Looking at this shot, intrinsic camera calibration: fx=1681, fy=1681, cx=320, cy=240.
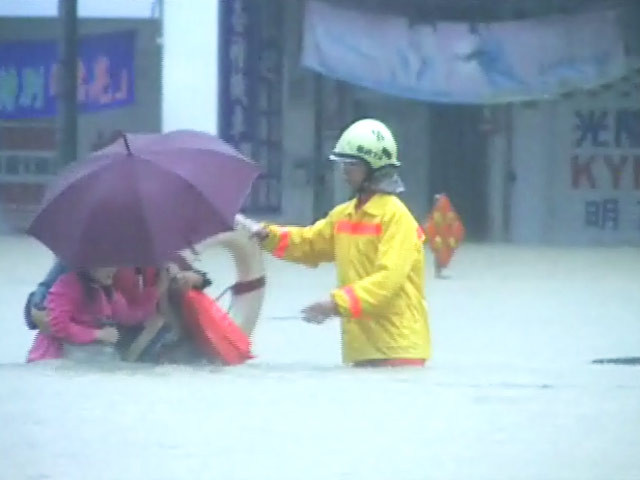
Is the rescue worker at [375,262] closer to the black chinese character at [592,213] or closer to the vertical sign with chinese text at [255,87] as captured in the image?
the vertical sign with chinese text at [255,87]

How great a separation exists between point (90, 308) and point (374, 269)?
1.42 meters

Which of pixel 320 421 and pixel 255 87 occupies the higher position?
pixel 255 87

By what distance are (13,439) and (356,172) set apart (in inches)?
80.5

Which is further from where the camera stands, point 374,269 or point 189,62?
point 189,62

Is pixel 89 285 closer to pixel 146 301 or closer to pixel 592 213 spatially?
pixel 146 301

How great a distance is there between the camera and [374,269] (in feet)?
25.6

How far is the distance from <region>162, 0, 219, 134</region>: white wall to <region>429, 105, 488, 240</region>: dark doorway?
12.4ft

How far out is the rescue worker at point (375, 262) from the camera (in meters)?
7.57

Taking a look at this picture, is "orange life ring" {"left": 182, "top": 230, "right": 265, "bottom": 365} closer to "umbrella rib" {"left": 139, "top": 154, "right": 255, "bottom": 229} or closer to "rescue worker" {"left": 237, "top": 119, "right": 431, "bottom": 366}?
"umbrella rib" {"left": 139, "top": 154, "right": 255, "bottom": 229}

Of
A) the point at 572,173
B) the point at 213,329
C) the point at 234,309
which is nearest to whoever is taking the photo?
the point at 213,329

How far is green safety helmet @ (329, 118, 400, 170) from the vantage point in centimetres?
774

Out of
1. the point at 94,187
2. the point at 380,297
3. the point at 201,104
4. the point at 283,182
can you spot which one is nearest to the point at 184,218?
the point at 94,187

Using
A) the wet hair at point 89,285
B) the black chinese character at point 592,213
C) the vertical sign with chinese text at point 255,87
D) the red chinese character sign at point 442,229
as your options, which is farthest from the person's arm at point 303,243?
the black chinese character at point 592,213

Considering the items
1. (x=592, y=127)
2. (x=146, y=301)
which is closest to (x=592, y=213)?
(x=592, y=127)
